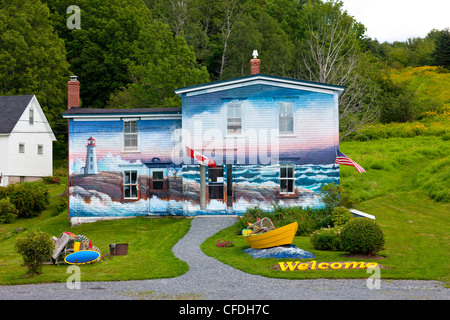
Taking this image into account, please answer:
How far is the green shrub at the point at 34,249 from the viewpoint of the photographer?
18.7m

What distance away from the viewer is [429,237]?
2503cm

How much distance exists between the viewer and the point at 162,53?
171ft

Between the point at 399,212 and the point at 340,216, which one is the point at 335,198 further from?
the point at 399,212

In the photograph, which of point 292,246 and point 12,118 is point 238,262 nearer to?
point 292,246

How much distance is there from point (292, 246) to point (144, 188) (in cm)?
1322

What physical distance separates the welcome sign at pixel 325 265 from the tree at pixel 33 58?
4802 cm

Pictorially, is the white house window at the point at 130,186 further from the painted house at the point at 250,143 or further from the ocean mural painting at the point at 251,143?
the painted house at the point at 250,143

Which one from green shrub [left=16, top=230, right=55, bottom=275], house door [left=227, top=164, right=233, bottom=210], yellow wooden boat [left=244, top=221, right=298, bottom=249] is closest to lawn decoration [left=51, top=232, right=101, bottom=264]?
green shrub [left=16, top=230, right=55, bottom=275]

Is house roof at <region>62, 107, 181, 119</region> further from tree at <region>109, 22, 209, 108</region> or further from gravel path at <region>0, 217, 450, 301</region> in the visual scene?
gravel path at <region>0, 217, 450, 301</region>

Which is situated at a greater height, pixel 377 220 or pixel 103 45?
pixel 103 45

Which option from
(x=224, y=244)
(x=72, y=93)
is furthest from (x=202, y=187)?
(x=72, y=93)

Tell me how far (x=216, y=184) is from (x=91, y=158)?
25.0 ft

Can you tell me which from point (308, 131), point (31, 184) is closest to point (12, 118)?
point (31, 184)

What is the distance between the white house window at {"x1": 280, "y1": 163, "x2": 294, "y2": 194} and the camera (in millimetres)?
31203
